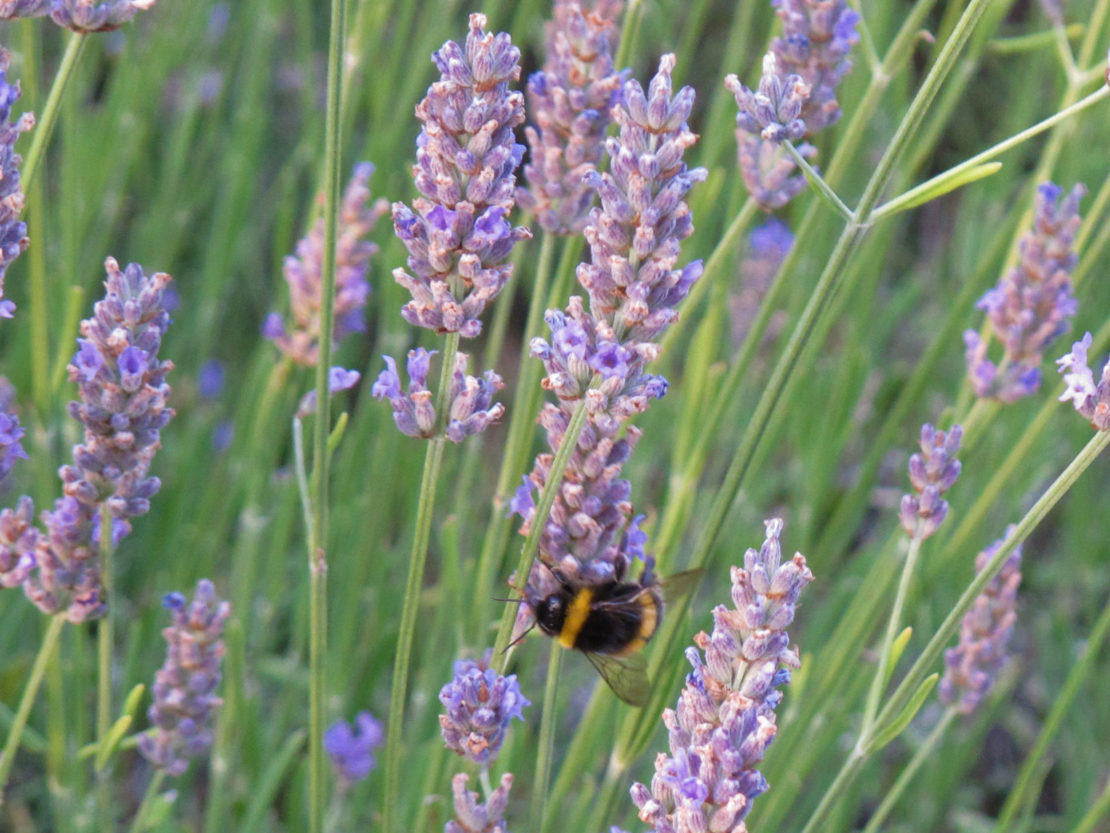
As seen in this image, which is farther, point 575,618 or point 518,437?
point 518,437

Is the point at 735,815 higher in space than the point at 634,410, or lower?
lower

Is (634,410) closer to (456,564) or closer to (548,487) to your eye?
(548,487)

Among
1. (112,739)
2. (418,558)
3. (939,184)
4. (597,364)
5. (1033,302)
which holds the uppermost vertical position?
(939,184)

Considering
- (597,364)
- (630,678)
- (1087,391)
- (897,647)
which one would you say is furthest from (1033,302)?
(597,364)

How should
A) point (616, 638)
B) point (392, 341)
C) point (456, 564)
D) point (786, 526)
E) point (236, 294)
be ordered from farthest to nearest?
1. point (236, 294)
2. point (786, 526)
3. point (392, 341)
4. point (456, 564)
5. point (616, 638)

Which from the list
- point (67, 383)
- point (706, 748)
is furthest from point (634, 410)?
point (67, 383)

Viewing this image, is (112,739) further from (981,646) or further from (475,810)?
(981,646)

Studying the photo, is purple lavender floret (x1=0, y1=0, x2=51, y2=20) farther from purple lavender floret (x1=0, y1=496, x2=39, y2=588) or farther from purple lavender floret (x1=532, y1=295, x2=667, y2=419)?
A: purple lavender floret (x1=532, y1=295, x2=667, y2=419)
